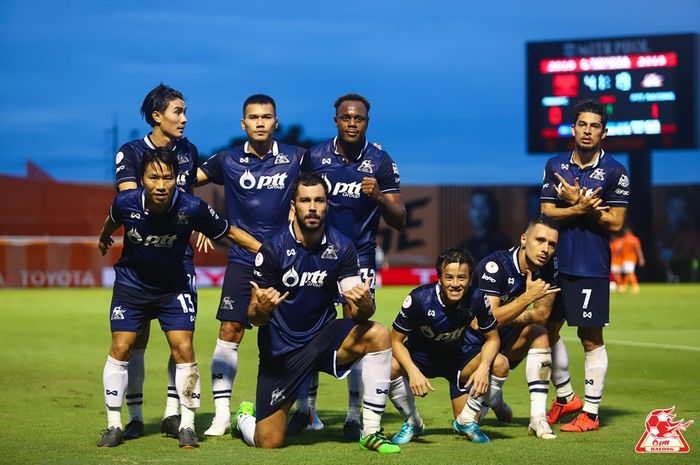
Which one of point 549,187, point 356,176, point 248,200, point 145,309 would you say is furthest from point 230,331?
point 549,187

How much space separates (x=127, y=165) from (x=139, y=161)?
102 millimetres

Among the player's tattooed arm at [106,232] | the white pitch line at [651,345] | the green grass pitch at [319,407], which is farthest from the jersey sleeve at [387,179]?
the white pitch line at [651,345]

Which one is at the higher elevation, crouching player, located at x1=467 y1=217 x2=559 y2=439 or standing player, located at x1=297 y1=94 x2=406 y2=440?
standing player, located at x1=297 y1=94 x2=406 y2=440

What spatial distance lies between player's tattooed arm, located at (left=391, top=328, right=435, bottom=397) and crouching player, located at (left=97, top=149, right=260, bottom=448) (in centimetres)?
131

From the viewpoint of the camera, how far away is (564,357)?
980 centimetres

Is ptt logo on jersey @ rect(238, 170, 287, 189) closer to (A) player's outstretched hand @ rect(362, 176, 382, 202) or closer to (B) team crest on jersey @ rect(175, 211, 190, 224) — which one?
(A) player's outstretched hand @ rect(362, 176, 382, 202)

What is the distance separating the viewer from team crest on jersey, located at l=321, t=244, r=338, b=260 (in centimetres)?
812

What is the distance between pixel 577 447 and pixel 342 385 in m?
5.15

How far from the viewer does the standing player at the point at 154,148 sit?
894cm

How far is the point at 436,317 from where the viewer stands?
8672 millimetres

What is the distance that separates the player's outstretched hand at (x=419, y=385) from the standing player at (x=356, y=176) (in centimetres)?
134

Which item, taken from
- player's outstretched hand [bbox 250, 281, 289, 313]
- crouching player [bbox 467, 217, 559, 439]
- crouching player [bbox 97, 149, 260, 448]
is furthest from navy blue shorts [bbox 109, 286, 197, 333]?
crouching player [bbox 467, 217, 559, 439]

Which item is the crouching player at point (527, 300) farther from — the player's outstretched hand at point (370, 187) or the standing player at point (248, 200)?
the standing player at point (248, 200)

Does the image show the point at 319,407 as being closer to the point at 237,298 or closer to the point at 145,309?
the point at 237,298
